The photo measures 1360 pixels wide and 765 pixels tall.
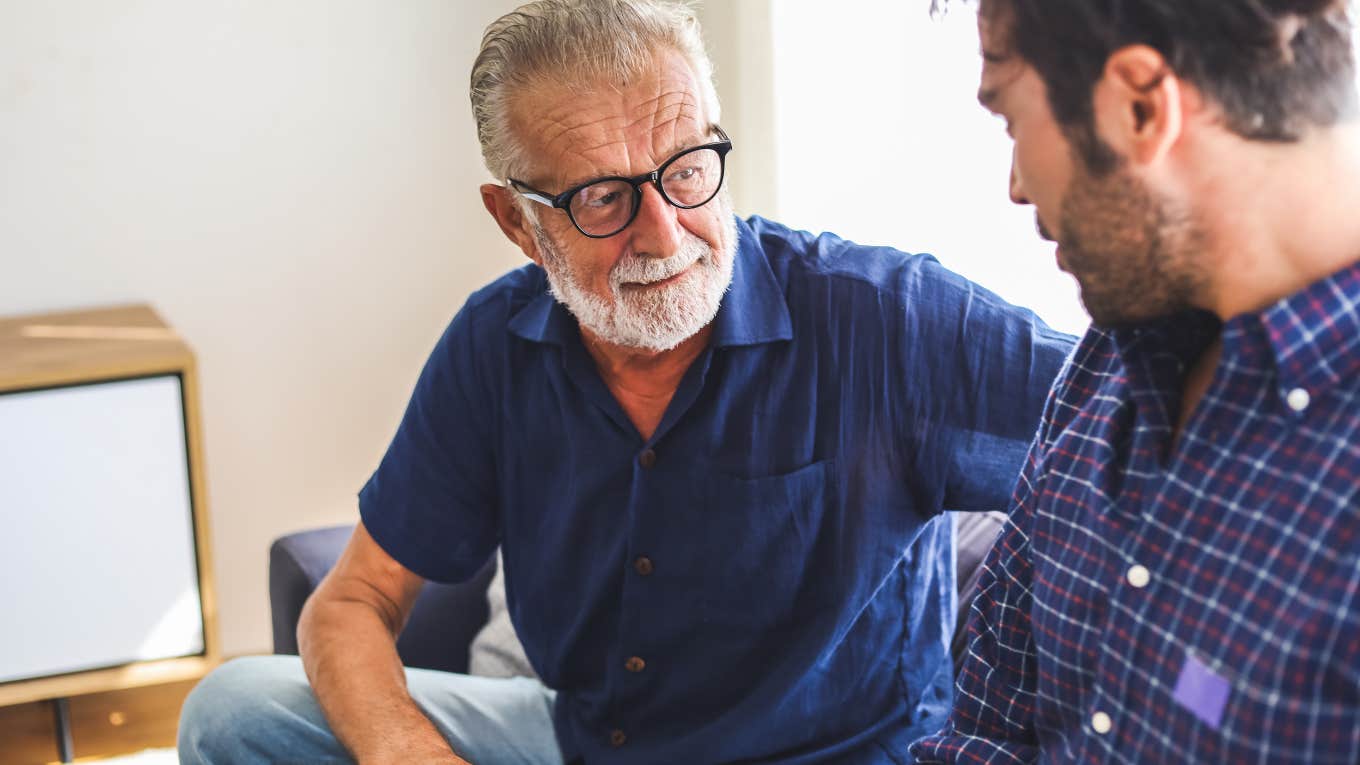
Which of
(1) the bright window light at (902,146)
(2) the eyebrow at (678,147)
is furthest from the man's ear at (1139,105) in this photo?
(1) the bright window light at (902,146)

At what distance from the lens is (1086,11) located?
0.92 metres

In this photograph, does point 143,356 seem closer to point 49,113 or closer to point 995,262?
point 49,113

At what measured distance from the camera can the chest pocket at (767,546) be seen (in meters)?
1.50

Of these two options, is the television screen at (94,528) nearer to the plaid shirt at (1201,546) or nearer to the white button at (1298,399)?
the plaid shirt at (1201,546)

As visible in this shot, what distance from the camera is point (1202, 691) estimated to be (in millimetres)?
939

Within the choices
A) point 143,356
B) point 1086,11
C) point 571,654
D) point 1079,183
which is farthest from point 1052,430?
point 143,356

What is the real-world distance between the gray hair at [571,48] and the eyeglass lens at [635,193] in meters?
0.07

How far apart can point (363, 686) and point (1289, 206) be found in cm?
114

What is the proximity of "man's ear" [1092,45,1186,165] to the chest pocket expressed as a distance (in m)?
0.63

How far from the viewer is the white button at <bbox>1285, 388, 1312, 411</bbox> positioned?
0.90 m

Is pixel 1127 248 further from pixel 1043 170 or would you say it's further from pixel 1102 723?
pixel 1102 723

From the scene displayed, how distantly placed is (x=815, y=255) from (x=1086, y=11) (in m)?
0.68

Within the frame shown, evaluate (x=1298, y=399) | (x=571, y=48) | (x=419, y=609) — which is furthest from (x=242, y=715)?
(x=1298, y=399)

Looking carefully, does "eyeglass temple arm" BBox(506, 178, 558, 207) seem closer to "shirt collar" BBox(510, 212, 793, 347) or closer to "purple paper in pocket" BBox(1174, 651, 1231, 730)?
"shirt collar" BBox(510, 212, 793, 347)
